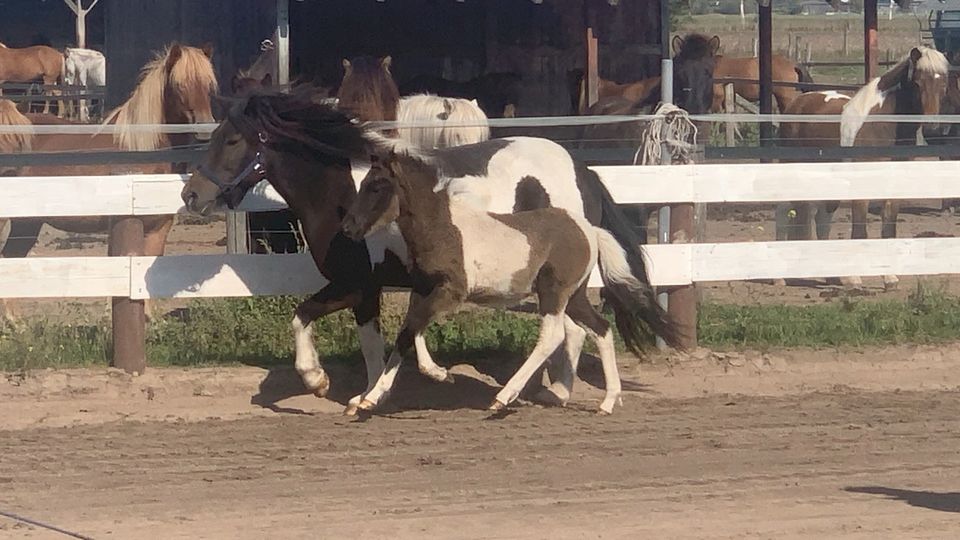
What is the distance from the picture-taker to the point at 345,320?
10070 millimetres

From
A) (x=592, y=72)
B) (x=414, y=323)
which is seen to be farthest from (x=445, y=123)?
(x=592, y=72)

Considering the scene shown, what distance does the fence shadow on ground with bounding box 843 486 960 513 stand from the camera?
642cm

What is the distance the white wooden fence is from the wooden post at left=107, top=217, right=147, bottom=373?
11 centimetres

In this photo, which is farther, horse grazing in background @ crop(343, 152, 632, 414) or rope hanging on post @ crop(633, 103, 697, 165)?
rope hanging on post @ crop(633, 103, 697, 165)

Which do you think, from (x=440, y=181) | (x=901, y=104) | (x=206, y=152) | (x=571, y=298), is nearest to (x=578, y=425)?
(x=571, y=298)

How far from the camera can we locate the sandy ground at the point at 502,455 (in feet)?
20.5

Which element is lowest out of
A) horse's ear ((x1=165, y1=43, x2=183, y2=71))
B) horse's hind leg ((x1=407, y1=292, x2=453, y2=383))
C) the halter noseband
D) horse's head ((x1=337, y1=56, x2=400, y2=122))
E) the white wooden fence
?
horse's hind leg ((x1=407, y1=292, x2=453, y2=383))

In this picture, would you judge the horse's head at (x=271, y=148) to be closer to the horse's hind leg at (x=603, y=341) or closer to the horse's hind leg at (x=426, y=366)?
the horse's hind leg at (x=426, y=366)

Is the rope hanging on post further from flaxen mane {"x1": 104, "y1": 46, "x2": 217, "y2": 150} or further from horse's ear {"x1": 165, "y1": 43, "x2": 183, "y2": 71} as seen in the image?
horse's ear {"x1": 165, "y1": 43, "x2": 183, "y2": 71}

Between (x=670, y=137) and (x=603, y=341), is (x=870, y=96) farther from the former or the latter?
(x=603, y=341)

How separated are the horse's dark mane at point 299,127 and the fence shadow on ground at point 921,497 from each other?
3.63m

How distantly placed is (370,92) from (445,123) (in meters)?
1.05

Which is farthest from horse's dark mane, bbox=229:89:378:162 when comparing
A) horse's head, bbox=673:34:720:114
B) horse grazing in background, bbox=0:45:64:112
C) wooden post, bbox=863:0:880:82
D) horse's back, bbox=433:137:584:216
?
horse grazing in background, bbox=0:45:64:112

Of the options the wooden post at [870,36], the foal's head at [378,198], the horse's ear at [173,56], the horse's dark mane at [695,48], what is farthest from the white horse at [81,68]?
the foal's head at [378,198]
